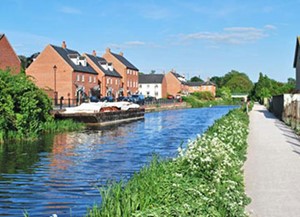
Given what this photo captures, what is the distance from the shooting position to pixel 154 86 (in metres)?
114

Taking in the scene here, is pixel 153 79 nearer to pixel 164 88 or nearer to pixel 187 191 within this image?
pixel 164 88

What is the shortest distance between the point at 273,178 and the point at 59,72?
→ 54637 millimetres

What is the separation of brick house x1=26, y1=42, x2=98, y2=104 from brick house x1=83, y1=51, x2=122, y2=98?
9385 millimetres

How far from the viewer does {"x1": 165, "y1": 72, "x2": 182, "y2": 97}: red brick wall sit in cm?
12456

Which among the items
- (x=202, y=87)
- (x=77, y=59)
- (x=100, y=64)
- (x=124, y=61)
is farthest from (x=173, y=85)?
(x=77, y=59)

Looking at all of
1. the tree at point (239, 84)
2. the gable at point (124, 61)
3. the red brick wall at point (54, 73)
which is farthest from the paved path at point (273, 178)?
the tree at point (239, 84)

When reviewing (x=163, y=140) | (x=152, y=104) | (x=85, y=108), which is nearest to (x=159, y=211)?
(x=163, y=140)

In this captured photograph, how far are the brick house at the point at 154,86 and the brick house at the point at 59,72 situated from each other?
4871 cm

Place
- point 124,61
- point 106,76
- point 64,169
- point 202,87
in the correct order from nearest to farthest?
point 64,169 → point 106,76 → point 124,61 → point 202,87

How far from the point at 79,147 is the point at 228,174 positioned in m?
14.2

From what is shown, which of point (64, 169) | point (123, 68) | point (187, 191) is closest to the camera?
point (187, 191)

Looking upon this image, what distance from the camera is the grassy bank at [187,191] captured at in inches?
239

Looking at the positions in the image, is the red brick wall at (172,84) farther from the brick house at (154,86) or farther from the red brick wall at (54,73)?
the red brick wall at (54,73)

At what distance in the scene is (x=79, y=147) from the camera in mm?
22391
